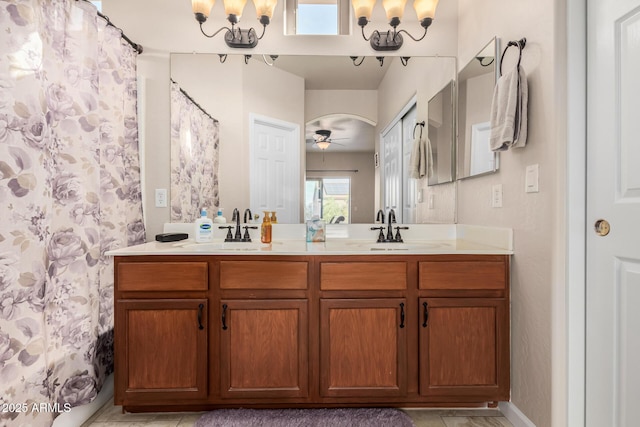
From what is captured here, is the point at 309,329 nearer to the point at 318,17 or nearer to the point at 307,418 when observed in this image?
the point at 307,418

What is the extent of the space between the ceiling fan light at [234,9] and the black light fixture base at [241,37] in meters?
0.09

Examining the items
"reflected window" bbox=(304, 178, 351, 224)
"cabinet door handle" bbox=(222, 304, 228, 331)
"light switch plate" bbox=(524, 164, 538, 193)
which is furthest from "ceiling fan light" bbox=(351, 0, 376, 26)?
"cabinet door handle" bbox=(222, 304, 228, 331)

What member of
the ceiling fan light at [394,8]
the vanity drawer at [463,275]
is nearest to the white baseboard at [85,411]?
the vanity drawer at [463,275]

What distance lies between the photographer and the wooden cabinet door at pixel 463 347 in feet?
5.32

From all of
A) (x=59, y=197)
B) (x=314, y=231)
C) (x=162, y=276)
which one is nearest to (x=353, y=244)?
(x=314, y=231)

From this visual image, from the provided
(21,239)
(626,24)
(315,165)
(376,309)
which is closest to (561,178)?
(626,24)

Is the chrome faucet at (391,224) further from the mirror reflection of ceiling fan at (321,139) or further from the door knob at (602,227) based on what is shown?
the door knob at (602,227)

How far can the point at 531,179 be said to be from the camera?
1479mm

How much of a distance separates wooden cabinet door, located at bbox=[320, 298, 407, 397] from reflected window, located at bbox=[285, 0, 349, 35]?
1.77m

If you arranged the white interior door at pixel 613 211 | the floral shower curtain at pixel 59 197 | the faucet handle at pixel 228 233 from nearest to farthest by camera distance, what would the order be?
1. the white interior door at pixel 613 211
2. the floral shower curtain at pixel 59 197
3. the faucet handle at pixel 228 233

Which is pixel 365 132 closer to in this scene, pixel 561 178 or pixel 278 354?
pixel 561 178

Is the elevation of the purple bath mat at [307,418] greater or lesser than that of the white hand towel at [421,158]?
lesser

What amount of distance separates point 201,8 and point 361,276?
6.16ft

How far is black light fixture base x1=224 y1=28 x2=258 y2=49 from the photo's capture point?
213 cm
